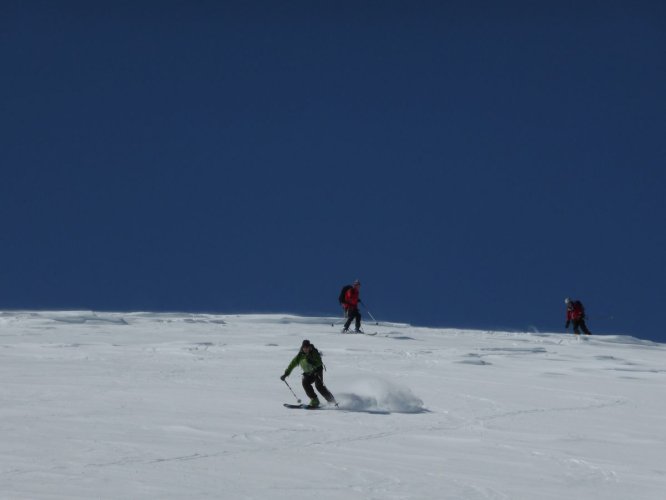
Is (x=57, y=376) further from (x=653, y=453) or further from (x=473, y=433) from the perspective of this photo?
(x=653, y=453)

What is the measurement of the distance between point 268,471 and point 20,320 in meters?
24.8

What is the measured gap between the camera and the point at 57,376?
17906mm

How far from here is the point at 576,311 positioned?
3409 centimetres

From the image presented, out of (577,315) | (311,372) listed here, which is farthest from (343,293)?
(311,372)

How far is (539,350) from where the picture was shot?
28.6 metres

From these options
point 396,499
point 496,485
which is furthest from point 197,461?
point 496,485

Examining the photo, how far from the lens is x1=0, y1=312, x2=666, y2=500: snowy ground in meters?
9.58

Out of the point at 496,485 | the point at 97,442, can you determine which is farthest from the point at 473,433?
the point at 97,442

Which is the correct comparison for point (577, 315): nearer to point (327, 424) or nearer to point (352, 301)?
point (352, 301)

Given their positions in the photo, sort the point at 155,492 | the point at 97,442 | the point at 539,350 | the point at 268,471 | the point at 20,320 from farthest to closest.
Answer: the point at 20,320, the point at 539,350, the point at 97,442, the point at 268,471, the point at 155,492

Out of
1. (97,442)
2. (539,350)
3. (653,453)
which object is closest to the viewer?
(97,442)

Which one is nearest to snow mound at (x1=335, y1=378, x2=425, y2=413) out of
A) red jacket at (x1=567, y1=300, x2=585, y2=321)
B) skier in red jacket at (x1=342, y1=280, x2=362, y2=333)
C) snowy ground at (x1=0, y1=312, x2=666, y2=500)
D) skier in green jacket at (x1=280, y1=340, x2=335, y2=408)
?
snowy ground at (x1=0, y1=312, x2=666, y2=500)

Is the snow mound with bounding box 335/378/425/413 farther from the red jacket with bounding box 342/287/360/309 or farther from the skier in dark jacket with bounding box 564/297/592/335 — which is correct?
the skier in dark jacket with bounding box 564/297/592/335

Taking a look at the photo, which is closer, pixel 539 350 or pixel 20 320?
pixel 539 350
